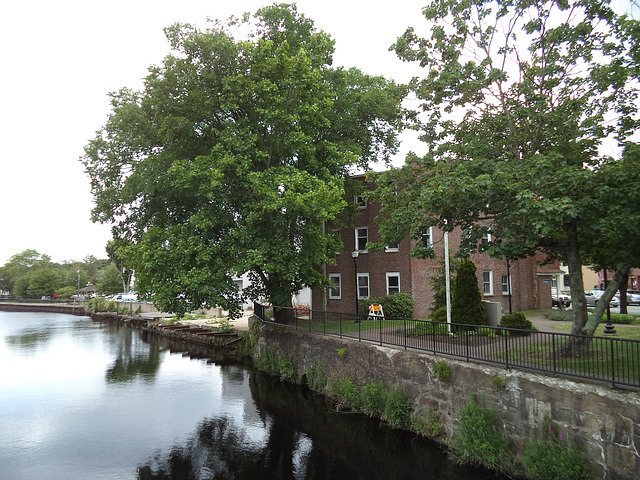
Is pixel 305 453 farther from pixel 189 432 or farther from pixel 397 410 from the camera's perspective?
pixel 189 432

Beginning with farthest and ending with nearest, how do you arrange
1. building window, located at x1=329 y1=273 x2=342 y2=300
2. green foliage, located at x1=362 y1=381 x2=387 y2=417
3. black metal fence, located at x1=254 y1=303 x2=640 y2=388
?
building window, located at x1=329 y1=273 x2=342 y2=300
green foliage, located at x1=362 y1=381 x2=387 y2=417
black metal fence, located at x1=254 y1=303 x2=640 y2=388

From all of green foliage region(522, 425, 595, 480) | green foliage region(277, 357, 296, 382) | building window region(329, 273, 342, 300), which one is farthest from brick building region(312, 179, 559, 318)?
green foliage region(522, 425, 595, 480)

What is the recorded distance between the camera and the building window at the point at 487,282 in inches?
1076

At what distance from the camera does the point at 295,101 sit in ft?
58.6

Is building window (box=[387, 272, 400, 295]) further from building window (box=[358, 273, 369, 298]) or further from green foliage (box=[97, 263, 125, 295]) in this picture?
green foliage (box=[97, 263, 125, 295])

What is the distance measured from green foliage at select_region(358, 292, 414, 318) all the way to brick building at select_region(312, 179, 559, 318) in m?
0.54

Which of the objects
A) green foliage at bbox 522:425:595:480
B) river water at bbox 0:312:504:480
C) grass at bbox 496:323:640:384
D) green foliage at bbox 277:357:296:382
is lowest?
river water at bbox 0:312:504:480

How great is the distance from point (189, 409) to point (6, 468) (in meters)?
5.90

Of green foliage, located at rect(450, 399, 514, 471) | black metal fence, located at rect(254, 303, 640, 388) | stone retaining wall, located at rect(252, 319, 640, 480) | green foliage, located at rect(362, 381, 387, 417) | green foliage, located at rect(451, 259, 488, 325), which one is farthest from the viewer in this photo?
green foliage, located at rect(451, 259, 488, 325)

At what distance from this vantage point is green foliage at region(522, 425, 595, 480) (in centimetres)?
793

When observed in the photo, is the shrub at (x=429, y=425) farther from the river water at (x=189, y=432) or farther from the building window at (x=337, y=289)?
the building window at (x=337, y=289)

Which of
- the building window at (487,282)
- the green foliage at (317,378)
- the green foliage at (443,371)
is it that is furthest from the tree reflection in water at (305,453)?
the building window at (487,282)

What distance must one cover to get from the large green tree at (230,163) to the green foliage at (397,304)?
20.8ft

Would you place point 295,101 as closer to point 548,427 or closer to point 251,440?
point 251,440
